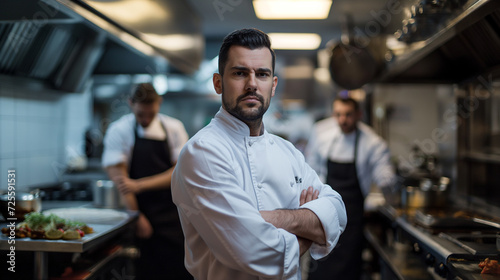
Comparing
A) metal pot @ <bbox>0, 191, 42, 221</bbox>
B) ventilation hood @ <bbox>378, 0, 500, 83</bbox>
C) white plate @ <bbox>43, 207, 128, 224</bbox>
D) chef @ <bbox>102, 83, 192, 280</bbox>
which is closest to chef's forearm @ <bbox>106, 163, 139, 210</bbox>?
chef @ <bbox>102, 83, 192, 280</bbox>

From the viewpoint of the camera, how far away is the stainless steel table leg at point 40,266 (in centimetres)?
163

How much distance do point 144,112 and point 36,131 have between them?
3.39ft

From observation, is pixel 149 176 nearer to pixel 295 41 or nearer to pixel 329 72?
pixel 329 72

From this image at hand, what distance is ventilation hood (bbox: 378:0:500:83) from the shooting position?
5.56ft

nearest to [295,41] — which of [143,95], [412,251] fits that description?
[143,95]

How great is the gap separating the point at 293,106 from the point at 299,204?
5352 mm

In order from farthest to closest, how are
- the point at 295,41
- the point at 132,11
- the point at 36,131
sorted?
the point at 295,41, the point at 36,131, the point at 132,11

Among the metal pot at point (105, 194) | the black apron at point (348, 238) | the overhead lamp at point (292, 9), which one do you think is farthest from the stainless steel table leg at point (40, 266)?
the overhead lamp at point (292, 9)

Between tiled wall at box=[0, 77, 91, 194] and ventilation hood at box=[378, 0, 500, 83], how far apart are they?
2.33m

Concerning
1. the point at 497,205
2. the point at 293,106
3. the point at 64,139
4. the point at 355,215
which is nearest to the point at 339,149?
the point at 355,215

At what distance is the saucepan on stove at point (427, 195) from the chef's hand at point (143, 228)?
154cm

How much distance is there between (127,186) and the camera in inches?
95.8

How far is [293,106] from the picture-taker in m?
6.65

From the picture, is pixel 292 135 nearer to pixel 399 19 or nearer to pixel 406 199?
pixel 399 19
